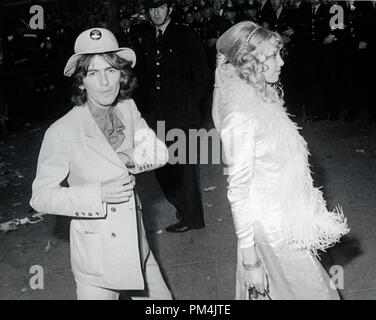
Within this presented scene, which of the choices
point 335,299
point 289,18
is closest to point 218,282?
point 335,299

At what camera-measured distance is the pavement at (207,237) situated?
4352 millimetres

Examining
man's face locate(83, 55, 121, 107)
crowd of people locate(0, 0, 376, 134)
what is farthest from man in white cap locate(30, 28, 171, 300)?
crowd of people locate(0, 0, 376, 134)

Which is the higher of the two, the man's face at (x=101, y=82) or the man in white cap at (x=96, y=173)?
the man's face at (x=101, y=82)

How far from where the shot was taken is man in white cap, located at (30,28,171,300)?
2.50 m

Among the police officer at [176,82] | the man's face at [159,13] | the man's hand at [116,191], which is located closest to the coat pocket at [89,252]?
the man's hand at [116,191]

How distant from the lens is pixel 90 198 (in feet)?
8.16

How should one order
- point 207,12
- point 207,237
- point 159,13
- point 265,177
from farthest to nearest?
point 207,12 → point 207,237 → point 159,13 → point 265,177

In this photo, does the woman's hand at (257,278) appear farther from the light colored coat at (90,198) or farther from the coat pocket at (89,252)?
the coat pocket at (89,252)

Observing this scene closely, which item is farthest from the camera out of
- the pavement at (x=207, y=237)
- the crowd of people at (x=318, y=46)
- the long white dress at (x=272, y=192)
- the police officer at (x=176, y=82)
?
the crowd of people at (x=318, y=46)

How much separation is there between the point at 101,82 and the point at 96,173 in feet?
1.55

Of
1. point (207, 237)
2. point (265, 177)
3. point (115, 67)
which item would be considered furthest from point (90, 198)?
point (207, 237)

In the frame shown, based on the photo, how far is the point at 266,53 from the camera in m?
2.68

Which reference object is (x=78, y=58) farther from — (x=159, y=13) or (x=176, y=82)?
(x=176, y=82)

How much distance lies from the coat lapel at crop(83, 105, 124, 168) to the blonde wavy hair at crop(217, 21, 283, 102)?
80 cm
